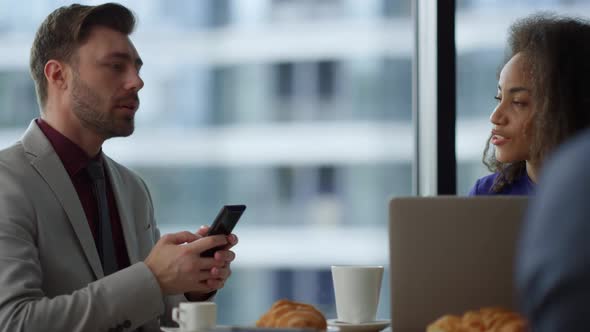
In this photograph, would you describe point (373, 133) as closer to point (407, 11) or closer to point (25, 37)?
point (407, 11)

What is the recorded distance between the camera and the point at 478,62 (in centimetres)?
276

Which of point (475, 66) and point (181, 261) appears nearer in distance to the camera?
point (181, 261)

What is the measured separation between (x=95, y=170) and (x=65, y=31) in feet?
1.26

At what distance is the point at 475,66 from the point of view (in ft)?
9.00

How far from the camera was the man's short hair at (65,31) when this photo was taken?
6.57 feet

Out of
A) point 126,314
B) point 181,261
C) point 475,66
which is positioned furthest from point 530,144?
point 126,314

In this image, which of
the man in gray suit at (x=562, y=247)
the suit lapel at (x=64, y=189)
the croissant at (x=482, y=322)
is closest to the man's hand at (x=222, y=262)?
the suit lapel at (x=64, y=189)

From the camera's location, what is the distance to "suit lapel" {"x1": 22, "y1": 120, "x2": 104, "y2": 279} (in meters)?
1.74

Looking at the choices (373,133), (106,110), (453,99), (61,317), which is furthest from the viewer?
(373,133)

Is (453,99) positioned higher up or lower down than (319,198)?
higher up

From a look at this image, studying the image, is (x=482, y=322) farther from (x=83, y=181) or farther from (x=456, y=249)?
(x=83, y=181)

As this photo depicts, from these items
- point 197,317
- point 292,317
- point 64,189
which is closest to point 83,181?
point 64,189

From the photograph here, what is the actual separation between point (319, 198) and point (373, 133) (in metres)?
0.56

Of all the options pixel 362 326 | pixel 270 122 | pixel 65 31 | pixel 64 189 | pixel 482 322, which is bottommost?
pixel 362 326
